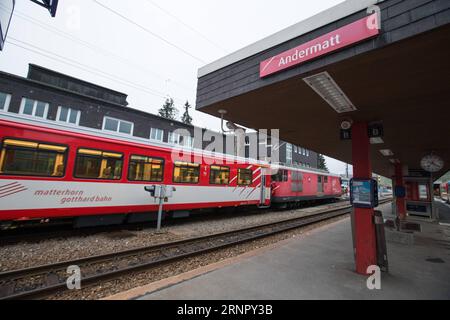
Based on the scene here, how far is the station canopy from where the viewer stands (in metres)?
2.36

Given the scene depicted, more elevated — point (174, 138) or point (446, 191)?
point (174, 138)

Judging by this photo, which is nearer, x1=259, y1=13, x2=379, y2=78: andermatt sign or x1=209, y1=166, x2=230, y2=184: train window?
x1=259, y1=13, x2=379, y2=78: andermatt sign

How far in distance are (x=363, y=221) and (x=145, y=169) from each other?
22.5 feet

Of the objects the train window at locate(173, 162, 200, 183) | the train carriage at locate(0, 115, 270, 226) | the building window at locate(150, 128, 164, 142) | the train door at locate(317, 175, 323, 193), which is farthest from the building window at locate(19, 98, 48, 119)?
the train door at locate(317, 175, 323, 193)

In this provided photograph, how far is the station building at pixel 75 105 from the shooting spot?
12.1 m

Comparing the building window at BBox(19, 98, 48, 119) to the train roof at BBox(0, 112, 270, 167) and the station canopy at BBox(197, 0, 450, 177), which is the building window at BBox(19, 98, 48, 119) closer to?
the train roof at BBox(0, 112, 270, 167)

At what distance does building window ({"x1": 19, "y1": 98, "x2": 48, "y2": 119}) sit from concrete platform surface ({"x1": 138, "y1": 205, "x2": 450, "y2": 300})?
14975 mm

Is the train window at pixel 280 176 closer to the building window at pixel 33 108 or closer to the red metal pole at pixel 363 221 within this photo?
the red metal pole at pixel 363 221

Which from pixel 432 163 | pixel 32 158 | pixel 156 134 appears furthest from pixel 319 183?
pixel 32 158

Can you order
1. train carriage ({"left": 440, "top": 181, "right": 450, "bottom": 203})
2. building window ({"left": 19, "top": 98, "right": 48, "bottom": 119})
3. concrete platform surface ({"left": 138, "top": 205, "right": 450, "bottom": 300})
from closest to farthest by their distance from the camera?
concrete platform surface ({"left": 138, "top": 205, "right": 450, "bottom": 300}), building window ({"left": 19, "top": 98, "right": 48, "bottom": 119}), train carriage ({"left": 440, "top": 181, "right": 450, "bottom": 203})

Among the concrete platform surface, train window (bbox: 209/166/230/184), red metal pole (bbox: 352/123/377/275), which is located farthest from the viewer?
train window (bbox: 209/166/230/184)

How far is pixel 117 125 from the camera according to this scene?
624 inches

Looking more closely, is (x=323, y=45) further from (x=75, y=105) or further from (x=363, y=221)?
(x=75, y=105)
